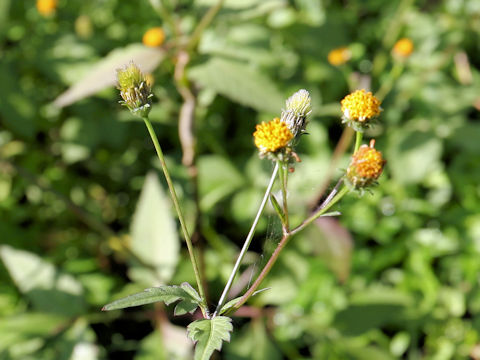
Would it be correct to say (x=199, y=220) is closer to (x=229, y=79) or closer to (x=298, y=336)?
(x=229, y=79)

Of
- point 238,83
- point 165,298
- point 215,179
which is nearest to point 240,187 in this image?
point 215,179

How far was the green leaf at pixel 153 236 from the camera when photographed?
168 cm

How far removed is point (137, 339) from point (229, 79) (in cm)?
111

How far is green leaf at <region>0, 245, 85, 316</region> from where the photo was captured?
1.64 meters

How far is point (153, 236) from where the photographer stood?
171 cm

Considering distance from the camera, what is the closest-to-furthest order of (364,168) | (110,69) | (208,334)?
(208,334), (364,168), (110,69)

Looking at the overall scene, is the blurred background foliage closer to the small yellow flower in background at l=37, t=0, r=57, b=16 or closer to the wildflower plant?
the small yellow flower in background at l=37, t=0, r=57, b=16

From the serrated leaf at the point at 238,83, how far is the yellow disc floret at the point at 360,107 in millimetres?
488

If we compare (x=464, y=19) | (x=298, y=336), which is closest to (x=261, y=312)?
(x=298, y=336)

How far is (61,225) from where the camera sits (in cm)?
222

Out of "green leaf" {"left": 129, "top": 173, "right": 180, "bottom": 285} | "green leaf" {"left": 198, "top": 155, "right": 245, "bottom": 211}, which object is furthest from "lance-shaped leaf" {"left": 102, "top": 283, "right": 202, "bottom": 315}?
"green leaf" {"left": 198, "top": 155, "right": 245, "bottom": 211}

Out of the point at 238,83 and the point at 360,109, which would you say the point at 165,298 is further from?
the point at 238,83

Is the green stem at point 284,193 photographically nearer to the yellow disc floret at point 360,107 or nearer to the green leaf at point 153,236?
the yellow disc floret at point 360,107

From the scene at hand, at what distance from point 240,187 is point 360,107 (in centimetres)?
105
